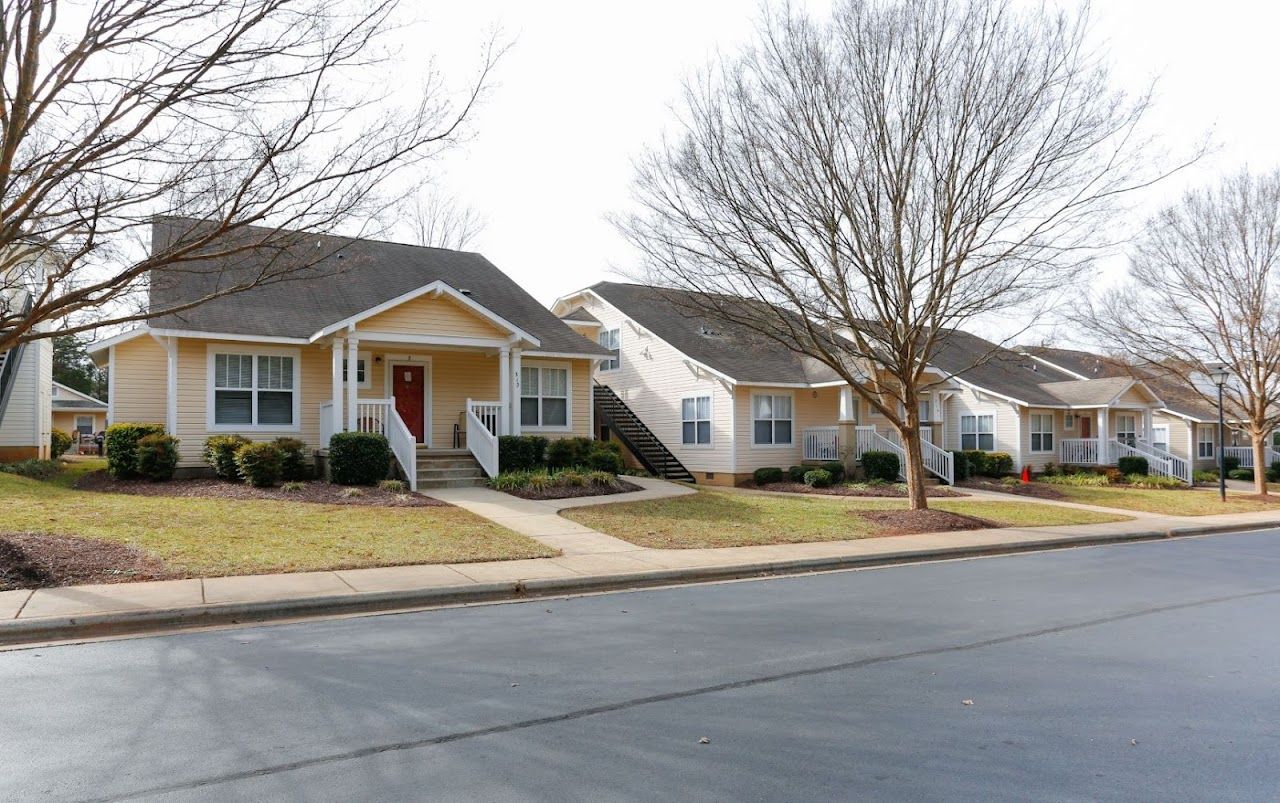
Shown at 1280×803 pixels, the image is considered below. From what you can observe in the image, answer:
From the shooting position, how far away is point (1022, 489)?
82.8 feet

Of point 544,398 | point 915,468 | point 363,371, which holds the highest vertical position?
point 363,371

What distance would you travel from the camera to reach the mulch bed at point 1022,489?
24062 mm

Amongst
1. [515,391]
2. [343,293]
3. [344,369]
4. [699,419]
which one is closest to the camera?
[344,369]

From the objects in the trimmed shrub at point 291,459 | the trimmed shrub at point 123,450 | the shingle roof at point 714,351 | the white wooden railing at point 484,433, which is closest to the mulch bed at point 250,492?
the trimmed shrub at point 123,450

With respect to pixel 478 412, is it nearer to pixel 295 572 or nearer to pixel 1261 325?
pixel 295 572

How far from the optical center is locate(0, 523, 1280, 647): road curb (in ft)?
22.9

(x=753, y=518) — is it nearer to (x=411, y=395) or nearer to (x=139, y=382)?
(x=411, y=395)

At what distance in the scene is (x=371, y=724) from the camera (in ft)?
15.6

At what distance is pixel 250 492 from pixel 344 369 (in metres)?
4.56

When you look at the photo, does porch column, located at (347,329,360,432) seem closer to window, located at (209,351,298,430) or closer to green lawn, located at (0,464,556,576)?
window, located at (209,351,298,430)

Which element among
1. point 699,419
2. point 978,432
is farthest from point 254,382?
point 978,432

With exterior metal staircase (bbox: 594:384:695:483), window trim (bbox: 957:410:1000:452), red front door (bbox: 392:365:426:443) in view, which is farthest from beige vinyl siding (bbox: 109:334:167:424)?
window trim (bbox: 957:410:1000:452)

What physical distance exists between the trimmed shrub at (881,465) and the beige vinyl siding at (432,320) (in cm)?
1200

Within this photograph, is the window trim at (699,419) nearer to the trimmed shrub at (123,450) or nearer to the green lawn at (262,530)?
the green lawn at (262,530)
